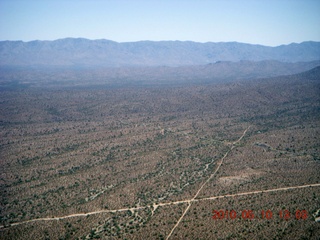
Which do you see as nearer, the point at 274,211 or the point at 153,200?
the point at 274,211

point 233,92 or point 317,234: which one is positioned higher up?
point 233,92

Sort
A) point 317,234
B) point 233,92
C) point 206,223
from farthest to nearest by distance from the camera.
Answer: point 233,92, point 206,223, point 317,234

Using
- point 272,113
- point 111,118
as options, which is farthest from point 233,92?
point 111,118

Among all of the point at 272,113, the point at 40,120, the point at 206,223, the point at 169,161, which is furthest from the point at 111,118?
the point at 206,223

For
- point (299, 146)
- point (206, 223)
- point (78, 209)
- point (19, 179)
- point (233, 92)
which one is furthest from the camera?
point (233, 92)

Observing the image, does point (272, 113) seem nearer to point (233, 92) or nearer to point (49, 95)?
point (233, 92)

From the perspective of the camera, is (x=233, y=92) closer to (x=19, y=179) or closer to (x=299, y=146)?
(x=299, y=146)

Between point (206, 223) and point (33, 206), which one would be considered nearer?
point (206, 223)

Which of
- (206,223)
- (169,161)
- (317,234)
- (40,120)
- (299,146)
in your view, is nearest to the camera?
(317,234)

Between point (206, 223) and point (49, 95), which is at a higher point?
point (49, 95)
